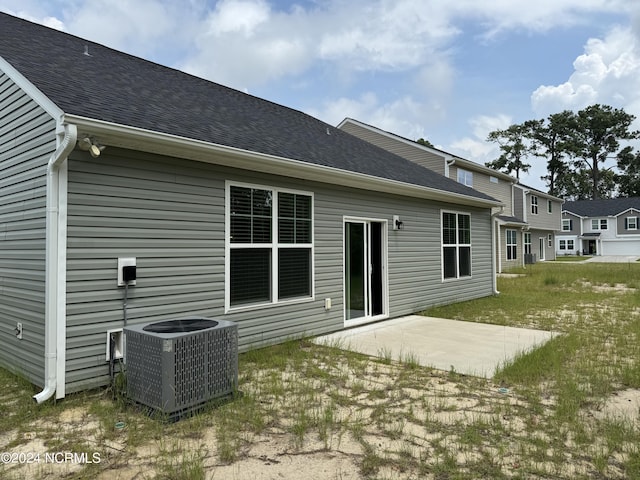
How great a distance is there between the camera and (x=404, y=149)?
63.1 ft

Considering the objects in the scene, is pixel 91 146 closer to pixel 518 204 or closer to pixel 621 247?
pixel 518 204

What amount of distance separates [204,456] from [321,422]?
92cm

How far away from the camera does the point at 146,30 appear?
34.9 feet

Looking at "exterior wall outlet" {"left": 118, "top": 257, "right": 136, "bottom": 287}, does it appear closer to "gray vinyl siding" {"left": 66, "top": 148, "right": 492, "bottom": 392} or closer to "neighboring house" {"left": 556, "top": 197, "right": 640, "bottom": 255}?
"gray vinyl siding" {"left": 66, "top": 148, "right": 492, "bottom": 392}

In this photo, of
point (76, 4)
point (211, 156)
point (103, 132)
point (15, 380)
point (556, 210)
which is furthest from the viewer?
point (556, 210)

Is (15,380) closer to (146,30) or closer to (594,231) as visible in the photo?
(146,30)

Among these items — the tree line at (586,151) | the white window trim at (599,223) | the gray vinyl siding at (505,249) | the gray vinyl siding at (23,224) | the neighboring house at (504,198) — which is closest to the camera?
the gray vinyl siding at (23,224)

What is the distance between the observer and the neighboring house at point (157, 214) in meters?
3.87

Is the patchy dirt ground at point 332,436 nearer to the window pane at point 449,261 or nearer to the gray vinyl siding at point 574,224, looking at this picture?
the window pane at point 449,261

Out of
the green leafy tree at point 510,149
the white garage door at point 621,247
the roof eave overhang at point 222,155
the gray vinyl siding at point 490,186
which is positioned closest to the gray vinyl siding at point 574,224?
the white garage door at point 621,247

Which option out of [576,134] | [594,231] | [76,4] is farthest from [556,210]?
[76,4]

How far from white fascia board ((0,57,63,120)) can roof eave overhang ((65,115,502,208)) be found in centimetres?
27

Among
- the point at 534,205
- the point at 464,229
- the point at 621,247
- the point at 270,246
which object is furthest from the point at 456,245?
the point at 621,247

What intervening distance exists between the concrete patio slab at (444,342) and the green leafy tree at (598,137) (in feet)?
157
